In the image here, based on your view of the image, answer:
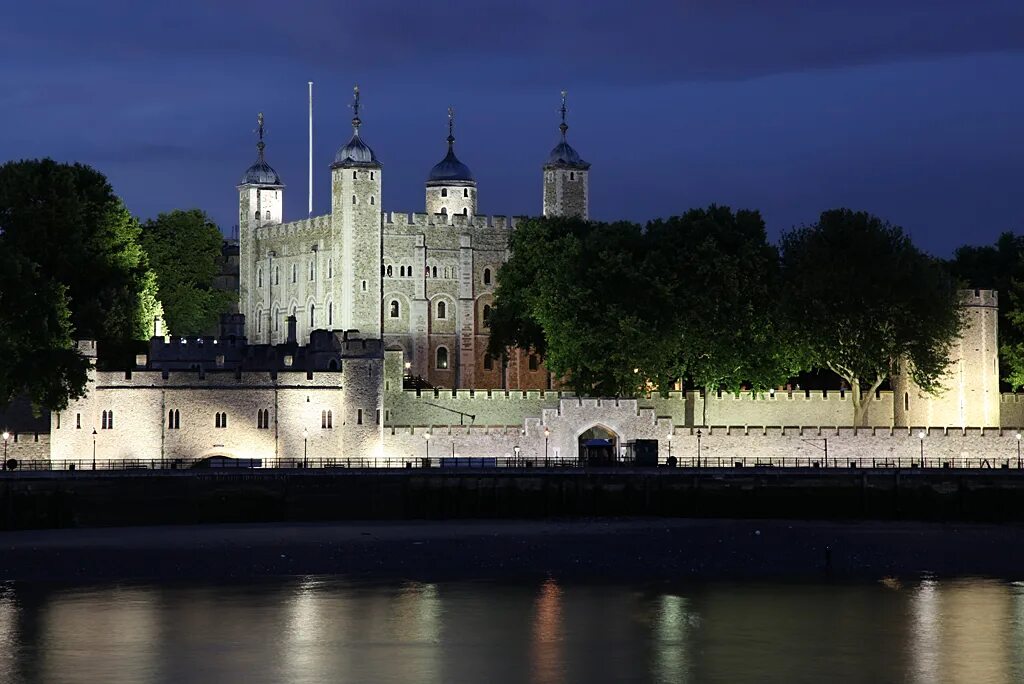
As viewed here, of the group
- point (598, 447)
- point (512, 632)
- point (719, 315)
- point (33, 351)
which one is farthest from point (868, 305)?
point (512, 632)

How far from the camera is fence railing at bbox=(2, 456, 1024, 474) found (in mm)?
73375

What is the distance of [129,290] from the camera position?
90.2m

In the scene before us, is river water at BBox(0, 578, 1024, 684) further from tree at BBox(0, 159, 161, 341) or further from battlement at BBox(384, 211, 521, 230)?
battlement at BBox(384, 211, 521, 230)

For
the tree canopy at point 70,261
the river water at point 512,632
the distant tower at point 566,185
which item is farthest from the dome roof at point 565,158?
the river water at point 512,632

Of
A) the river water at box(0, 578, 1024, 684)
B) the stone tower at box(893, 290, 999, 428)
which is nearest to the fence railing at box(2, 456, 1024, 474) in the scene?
the stone tower at box(893, 290, 999, 428)

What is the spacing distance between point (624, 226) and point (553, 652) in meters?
49.4

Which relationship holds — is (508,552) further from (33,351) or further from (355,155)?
(355,155)

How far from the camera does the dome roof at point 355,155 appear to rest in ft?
361

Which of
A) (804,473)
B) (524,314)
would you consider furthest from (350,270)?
(804,473)

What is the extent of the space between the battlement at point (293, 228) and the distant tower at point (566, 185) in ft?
39.5

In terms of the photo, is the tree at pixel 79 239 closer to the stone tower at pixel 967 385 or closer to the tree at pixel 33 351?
the tree at pixel 33 351

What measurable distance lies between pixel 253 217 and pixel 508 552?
6346cm

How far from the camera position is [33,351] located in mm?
75938

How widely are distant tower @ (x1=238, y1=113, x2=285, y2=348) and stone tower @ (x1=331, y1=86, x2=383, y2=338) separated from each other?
29.8 ft
